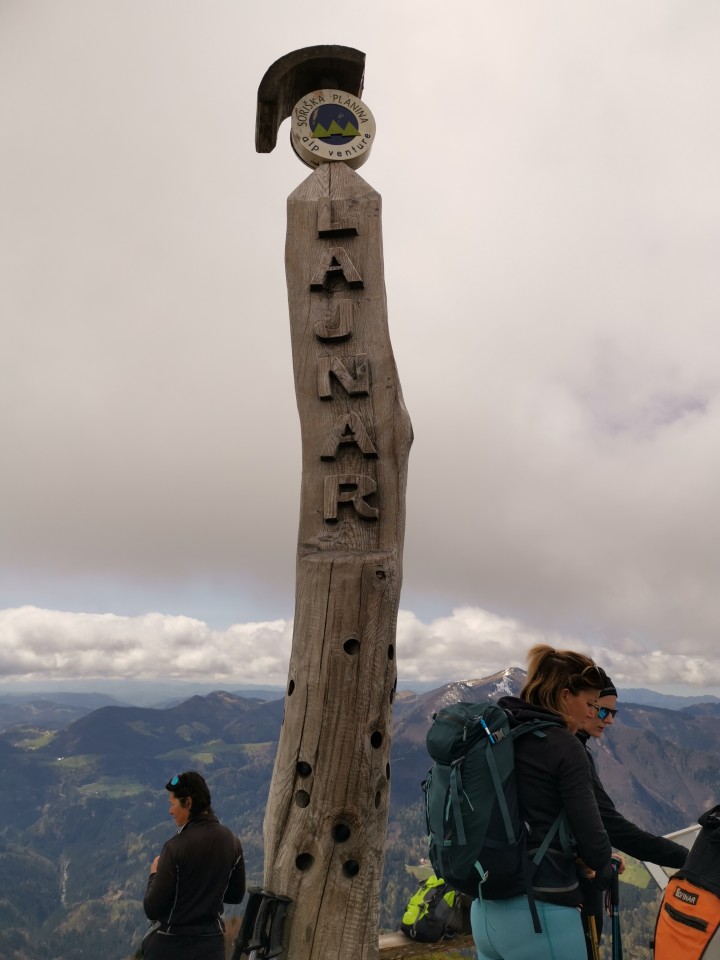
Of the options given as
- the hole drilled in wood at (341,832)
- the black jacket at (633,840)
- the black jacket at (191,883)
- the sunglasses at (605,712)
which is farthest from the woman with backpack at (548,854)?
the black jacket at (191,883)

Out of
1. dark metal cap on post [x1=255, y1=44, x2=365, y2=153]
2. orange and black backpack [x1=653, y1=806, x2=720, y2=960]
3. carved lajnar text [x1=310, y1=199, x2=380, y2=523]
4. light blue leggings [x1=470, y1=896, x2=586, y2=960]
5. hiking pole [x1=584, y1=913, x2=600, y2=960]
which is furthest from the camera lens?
dark metal cap on post [x1=255, y1=44, x2=365, y2=153]

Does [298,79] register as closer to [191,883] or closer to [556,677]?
[556,677]

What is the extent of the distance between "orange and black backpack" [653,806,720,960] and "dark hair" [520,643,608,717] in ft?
2.87

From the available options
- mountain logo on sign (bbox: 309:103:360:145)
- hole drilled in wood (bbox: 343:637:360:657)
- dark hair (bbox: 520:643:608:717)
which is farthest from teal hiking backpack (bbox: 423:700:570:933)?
mountain logo on sign (bbox: 309:103:360:145)

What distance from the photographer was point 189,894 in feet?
16.5

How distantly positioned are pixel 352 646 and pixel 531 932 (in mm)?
1850

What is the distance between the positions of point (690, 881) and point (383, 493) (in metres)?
2.84

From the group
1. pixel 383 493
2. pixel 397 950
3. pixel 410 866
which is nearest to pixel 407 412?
pixel 383 493

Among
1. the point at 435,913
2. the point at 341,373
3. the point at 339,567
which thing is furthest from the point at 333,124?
the point at 435,913

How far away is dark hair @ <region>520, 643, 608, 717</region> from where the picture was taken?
3.79m

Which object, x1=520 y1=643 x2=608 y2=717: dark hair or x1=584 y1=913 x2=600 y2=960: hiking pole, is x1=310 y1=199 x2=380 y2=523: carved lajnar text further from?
x1=584 y1=913 x2=600 y2=960: hiking pole

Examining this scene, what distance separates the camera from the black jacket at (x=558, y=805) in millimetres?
3301

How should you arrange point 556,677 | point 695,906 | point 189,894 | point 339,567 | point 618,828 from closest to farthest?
point 695,906 < point 556,677 < point 618,828 < point 339,567 < point 189,894

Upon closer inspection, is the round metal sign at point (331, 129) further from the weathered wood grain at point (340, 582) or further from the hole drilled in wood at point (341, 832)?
the hole drilled in wood at point (341, 832)
